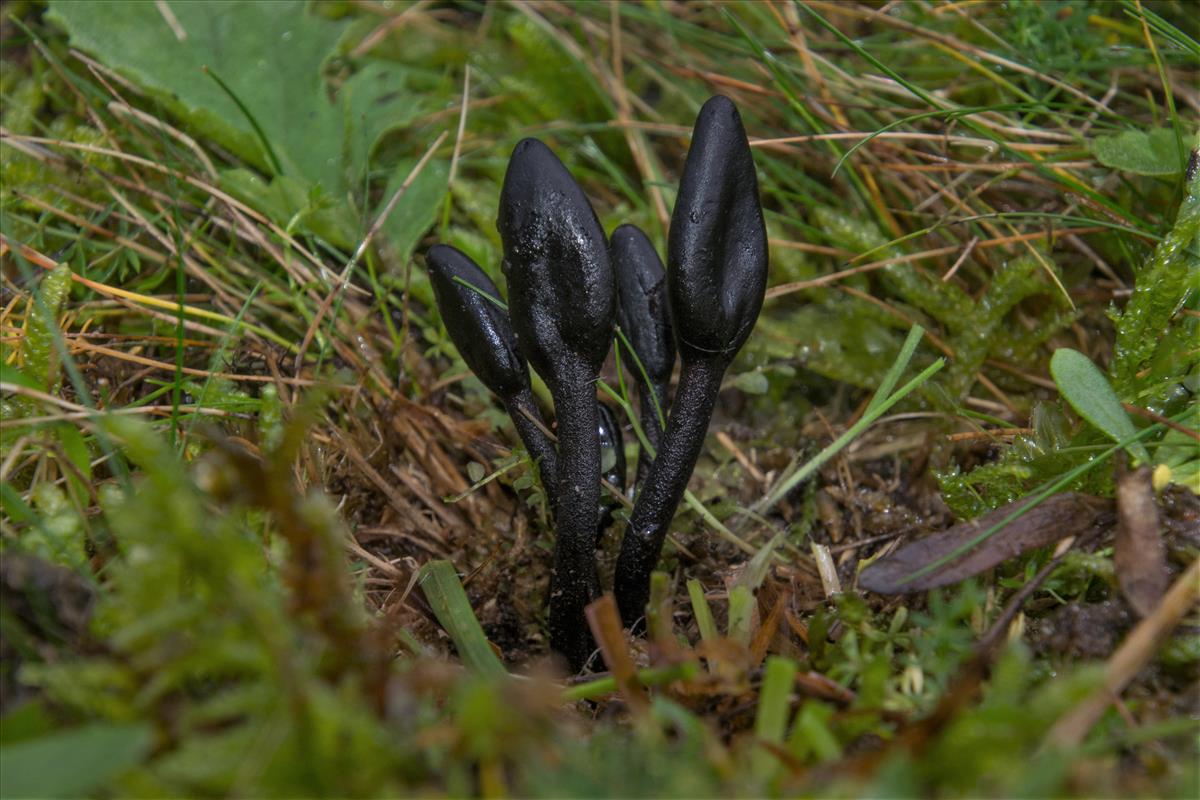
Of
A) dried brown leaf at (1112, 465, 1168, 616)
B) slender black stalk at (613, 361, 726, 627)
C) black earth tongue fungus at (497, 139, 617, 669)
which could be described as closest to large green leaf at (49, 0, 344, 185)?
black earth tongue fungus at (497, 139, 617, 669)

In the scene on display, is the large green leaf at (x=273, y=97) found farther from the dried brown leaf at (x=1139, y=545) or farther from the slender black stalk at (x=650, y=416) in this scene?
the dried brown leaf at (x=1139, y=545)

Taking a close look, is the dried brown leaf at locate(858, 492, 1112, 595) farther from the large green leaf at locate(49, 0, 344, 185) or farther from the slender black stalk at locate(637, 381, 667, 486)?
the large green leaf at locate(49, 0, 344, 185)

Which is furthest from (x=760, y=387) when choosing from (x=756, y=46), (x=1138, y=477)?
(x=1138, y=477)

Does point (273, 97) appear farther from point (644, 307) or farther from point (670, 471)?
point (670, 471)

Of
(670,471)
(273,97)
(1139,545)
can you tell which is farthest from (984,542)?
(273,97)

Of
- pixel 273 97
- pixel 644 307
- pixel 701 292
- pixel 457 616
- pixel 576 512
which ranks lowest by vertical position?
pixel 457 616

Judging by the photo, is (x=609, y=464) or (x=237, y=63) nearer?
(x=609, y=464)
